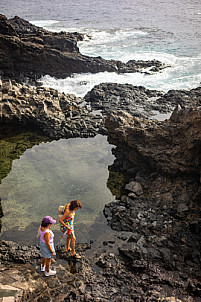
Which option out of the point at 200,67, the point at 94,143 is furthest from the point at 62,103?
the point at 200,67

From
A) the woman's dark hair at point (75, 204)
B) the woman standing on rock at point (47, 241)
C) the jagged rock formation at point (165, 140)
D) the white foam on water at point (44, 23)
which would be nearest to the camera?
the woman standing on rock at point (47, 241)

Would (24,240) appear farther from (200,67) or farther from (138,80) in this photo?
(200,67)

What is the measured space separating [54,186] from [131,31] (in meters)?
48.2

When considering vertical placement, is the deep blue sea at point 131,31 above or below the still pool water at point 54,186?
Answer: above

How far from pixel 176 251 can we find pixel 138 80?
70.2 ft

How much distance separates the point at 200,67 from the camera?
104 ft

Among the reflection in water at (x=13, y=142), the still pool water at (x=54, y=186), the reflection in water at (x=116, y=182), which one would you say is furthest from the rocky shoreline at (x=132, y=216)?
the still pool water at (x=54, y=186)

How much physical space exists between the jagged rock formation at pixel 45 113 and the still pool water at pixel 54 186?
103 cm

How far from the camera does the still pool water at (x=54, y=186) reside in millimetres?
9812

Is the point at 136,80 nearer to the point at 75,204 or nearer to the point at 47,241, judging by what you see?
the point at 75,204

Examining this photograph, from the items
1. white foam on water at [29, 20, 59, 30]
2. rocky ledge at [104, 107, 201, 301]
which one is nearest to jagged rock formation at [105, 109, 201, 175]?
rocky ledge at [104, 107, 201, 301]

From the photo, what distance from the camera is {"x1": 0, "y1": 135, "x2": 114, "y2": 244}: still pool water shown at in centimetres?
981

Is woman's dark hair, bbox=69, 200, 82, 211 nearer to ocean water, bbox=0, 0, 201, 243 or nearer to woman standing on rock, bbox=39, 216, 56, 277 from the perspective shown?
woman standing on rock, bbox=39, 216, 56, 277

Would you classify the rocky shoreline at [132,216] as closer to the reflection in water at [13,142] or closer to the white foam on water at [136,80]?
the reflection in water at [13,142]
